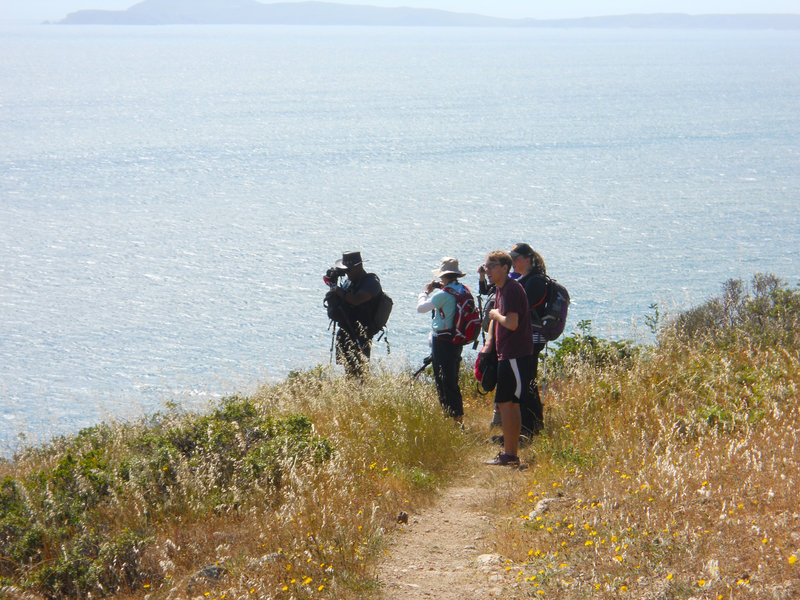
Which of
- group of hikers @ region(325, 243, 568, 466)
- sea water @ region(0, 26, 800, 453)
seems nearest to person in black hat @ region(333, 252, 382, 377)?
group of hikers @ region(325, 243, 568, 466)

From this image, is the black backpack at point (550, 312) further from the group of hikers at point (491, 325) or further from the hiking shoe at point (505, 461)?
the hiking shoe at point (505, 461)

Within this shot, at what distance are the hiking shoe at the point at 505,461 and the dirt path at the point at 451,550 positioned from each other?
0.65ft

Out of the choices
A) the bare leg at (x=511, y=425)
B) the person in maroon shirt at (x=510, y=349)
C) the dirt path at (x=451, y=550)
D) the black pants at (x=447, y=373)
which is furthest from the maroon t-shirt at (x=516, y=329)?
the black pants at (x=447, y=373)

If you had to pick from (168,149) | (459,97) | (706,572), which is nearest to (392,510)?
(706,572)

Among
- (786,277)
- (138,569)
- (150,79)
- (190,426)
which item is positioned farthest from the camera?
(150,79)

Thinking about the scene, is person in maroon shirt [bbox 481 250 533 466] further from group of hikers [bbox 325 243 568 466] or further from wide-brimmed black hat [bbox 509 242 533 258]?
wide-brimmed black hat [bbox 509 242 533 258]

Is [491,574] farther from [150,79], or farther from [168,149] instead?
[150,79]

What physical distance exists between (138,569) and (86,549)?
41cm

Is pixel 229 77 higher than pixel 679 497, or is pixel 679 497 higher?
pixel 229 77

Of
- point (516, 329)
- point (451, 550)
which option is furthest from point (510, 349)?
point (451, 550)

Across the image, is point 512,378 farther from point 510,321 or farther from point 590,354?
point 590,354

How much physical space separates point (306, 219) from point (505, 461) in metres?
31.1

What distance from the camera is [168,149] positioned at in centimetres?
5881

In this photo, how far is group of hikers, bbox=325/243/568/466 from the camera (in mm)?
5938
